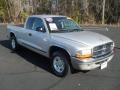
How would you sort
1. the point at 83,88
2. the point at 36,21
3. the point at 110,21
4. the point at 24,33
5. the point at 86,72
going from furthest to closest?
1. the point at 110,21
2. the point at 24,33
3. the point at 36,21
4. the point at 86,72
5. the point at 83,88

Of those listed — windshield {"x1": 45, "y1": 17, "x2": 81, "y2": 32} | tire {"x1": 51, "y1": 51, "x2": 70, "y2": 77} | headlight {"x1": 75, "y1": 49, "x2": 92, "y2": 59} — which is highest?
windshield {"x1": 45, "y1": 17, "x2": 81, "y2": 32}

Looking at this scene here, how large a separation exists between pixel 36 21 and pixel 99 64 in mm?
2897

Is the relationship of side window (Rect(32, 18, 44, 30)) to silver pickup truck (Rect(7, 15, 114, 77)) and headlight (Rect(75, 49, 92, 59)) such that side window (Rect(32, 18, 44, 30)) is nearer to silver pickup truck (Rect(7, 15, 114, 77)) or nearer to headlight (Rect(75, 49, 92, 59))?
silver pickup truck (Rect(7, 15, 114, 77))

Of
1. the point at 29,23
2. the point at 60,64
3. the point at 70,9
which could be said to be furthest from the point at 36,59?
the point at 70,9

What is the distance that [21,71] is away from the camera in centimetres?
781

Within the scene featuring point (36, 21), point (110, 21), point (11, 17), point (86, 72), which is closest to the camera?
point (86, 72)

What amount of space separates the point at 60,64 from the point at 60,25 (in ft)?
4.85

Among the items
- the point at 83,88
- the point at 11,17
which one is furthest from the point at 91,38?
the point at 11,17

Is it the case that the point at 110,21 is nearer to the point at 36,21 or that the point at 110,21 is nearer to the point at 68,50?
the point at 36,21

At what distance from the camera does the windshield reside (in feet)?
25.9

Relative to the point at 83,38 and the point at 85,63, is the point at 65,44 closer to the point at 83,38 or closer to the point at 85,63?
the point at 83,38

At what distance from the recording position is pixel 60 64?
727cm

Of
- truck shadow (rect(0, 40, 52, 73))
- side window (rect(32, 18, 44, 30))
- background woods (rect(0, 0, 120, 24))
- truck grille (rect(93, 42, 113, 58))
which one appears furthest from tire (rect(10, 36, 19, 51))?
background woods (rect(0, 0, 120, 24))

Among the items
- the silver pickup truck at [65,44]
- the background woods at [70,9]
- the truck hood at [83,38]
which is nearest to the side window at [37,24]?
the silver pickup truck at [65,44]
